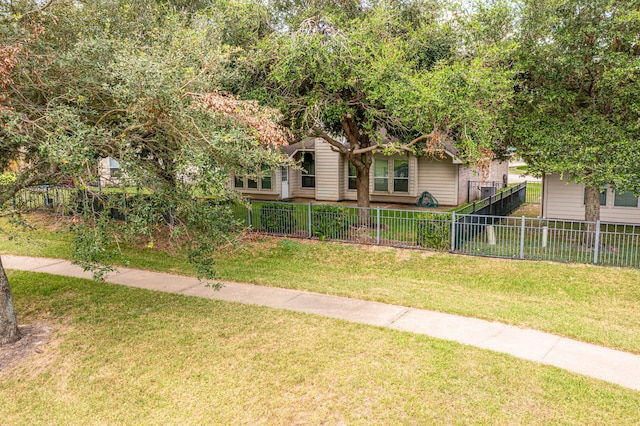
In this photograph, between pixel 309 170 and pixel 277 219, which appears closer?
pixel 277 219

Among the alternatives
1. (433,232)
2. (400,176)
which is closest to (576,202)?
(400,176)

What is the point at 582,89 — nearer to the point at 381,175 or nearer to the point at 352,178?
the point at 381,175

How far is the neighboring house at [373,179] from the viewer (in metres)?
22.1

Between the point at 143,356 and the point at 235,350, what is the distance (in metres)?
1.37

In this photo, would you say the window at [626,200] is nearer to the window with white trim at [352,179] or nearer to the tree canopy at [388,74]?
the tree canopy at [388,74]

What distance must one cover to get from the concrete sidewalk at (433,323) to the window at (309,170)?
13258mm

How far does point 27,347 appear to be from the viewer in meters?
7.81

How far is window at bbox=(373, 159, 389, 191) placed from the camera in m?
23.1

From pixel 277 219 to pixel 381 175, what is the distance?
9.25 metres

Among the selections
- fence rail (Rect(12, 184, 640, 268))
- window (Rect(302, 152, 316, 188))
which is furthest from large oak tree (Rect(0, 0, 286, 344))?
window (Rect(302, 152, 316, 188))

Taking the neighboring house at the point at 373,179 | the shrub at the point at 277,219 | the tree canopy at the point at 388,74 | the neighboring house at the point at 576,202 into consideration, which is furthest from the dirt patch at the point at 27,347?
the neighboring house at the point at 576,202

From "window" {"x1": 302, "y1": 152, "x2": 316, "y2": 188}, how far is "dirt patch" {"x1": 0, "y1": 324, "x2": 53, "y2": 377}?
646 inches

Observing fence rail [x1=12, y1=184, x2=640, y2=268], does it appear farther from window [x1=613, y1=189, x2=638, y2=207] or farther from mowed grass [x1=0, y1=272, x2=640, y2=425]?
mowed grass [x1=0, y1=272, x2=640, y2=425]

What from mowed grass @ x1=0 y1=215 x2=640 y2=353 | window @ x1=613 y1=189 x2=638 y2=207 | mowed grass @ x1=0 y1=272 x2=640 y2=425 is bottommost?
mowed grass @ x1=0 y1=272 x2=640 y2=425
